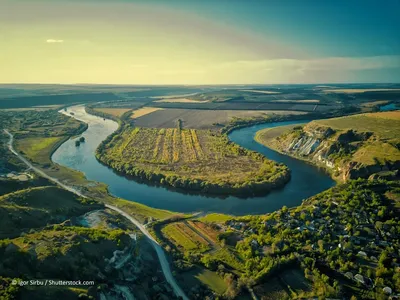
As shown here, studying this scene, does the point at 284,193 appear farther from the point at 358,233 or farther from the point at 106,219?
the point at 106,219

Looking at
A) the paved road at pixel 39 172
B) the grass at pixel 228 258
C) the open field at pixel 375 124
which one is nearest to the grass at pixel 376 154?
the open field at pixel 375 124

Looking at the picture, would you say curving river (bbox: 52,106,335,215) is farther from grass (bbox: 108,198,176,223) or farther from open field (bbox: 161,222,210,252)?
open field (bbox: 161,222,210,252)

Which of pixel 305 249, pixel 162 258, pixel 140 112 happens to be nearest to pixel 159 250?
pixel 162 258

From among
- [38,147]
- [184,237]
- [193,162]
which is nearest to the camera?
[184,237]

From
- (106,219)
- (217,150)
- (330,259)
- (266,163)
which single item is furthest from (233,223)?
(217,150)

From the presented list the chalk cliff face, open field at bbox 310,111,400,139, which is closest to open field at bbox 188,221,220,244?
the chalk cliff face

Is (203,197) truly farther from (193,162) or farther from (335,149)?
(335,149)
